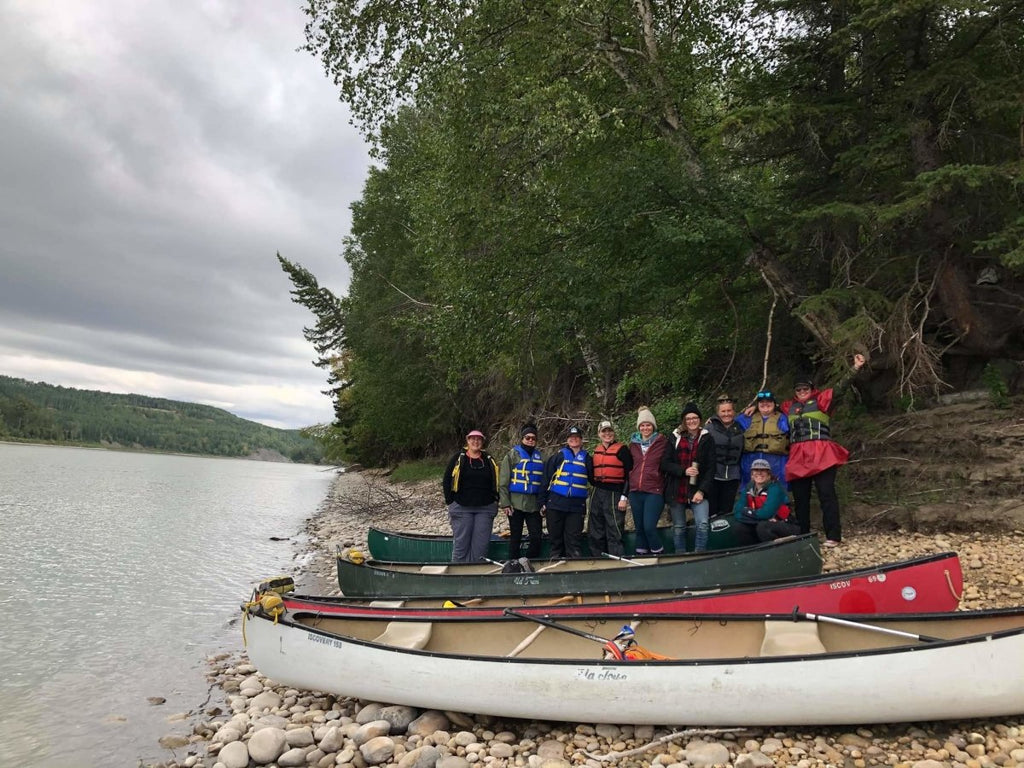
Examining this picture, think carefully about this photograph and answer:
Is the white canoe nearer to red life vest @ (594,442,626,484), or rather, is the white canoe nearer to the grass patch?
red life vest @ (594,442,626,484)

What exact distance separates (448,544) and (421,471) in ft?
66.6

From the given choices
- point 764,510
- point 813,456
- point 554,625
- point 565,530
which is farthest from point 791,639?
point 565,530

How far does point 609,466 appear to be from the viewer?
7.23 m

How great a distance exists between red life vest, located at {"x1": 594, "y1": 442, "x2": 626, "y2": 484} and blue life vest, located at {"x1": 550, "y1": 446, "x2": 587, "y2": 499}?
16cm

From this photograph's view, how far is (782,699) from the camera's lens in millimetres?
3611

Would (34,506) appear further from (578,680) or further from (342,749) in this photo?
(578,680)

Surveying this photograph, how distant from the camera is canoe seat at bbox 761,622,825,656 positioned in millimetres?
4109

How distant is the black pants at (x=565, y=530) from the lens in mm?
7434

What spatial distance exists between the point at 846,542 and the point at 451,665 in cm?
526

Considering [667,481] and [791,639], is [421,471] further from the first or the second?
[791,639]

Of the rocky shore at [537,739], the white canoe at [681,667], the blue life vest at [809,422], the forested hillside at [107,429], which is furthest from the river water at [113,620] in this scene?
the forested hillside at [107,429]

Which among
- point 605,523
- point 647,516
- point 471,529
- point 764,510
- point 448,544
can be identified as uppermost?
point 764,510

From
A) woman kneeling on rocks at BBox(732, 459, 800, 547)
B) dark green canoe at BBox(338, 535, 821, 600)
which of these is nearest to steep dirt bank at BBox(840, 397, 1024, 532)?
woman kneeling on rocks at BBox(732, 459, 800, 547)

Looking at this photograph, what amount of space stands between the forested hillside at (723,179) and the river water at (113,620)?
235 inches
